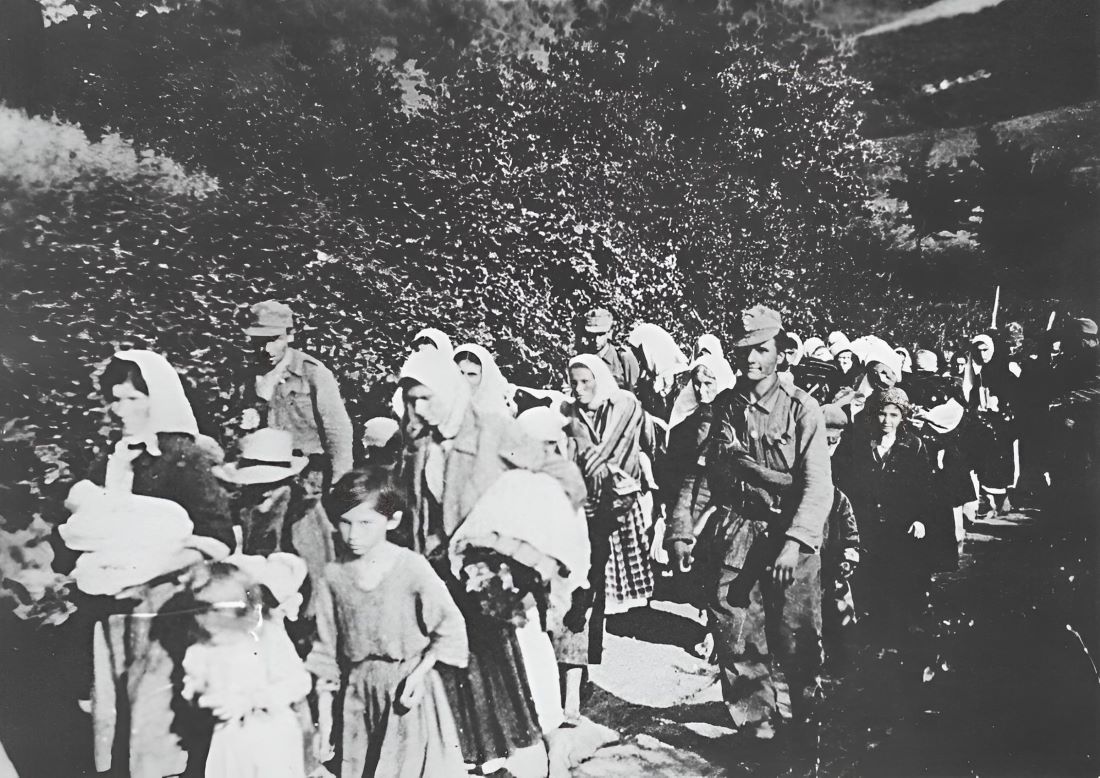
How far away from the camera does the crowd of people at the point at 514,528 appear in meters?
2.93

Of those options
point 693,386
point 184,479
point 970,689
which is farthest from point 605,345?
point 970,689

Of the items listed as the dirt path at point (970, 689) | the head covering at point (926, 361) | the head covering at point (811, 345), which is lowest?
the dirt path at point (970, 689)

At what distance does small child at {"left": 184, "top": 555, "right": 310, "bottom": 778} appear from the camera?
2.94 meters

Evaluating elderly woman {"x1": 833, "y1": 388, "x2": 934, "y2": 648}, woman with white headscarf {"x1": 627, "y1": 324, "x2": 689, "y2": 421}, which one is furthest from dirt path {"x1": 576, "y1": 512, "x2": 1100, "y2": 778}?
woman with white headscarf {"x1": 627, "y1": 324, "x2": 689, "y2": 421}

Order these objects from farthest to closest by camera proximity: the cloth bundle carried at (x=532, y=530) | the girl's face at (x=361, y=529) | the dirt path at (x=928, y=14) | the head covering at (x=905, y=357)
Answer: the head covering at (x=905, y=357) → the dirt path at (x=928, y=14) → the cloth bundle carried at (x=532, y=530) → the girl's face at (x=361, y=529)

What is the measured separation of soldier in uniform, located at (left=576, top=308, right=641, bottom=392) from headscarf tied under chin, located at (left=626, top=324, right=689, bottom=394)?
0.08m

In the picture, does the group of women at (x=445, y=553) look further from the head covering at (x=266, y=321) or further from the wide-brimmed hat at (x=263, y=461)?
the head covering at (x=266, y=321)

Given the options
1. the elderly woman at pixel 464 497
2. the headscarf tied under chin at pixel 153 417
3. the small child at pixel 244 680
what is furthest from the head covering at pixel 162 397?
the elderly woman at pixel 464 497

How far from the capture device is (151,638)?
2.92 meters

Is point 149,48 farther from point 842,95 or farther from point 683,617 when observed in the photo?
point 683,617

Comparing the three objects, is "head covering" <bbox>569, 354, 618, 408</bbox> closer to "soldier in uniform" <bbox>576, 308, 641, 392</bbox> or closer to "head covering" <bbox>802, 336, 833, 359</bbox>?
"soldier in uniform" <bbox>576, 308, 641, 392</bbox>

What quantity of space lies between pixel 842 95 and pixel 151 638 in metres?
3.57

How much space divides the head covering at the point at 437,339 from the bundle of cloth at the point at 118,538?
3.76 ft

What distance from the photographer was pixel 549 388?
3203mm
